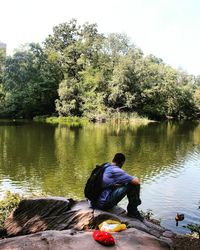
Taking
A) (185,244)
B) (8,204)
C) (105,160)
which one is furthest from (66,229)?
(105,160)

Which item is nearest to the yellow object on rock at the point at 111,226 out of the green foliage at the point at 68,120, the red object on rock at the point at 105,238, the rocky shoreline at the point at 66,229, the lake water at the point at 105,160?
the rocky shoreline at the point at 66,229

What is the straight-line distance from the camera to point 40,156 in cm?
2036

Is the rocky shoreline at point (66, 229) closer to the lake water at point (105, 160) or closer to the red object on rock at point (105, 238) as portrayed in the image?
the red object on rock at point (105, 238)

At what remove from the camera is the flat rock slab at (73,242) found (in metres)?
4.41

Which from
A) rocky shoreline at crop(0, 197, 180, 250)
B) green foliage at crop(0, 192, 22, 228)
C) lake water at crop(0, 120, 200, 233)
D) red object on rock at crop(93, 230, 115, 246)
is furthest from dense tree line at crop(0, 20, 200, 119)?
red object on rock at crop(93, 230, 115, 246)

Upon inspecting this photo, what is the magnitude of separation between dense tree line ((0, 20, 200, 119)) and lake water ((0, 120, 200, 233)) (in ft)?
68.7

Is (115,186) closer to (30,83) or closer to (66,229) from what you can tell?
(66,229)

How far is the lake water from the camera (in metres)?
12.1

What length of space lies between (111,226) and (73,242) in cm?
82

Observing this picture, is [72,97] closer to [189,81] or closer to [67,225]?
[189,81]

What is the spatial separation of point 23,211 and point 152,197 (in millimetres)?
6995

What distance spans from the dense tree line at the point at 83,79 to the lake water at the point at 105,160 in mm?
20944

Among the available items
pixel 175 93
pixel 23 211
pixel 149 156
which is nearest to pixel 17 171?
pixel 149 156

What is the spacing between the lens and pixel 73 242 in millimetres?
4590
